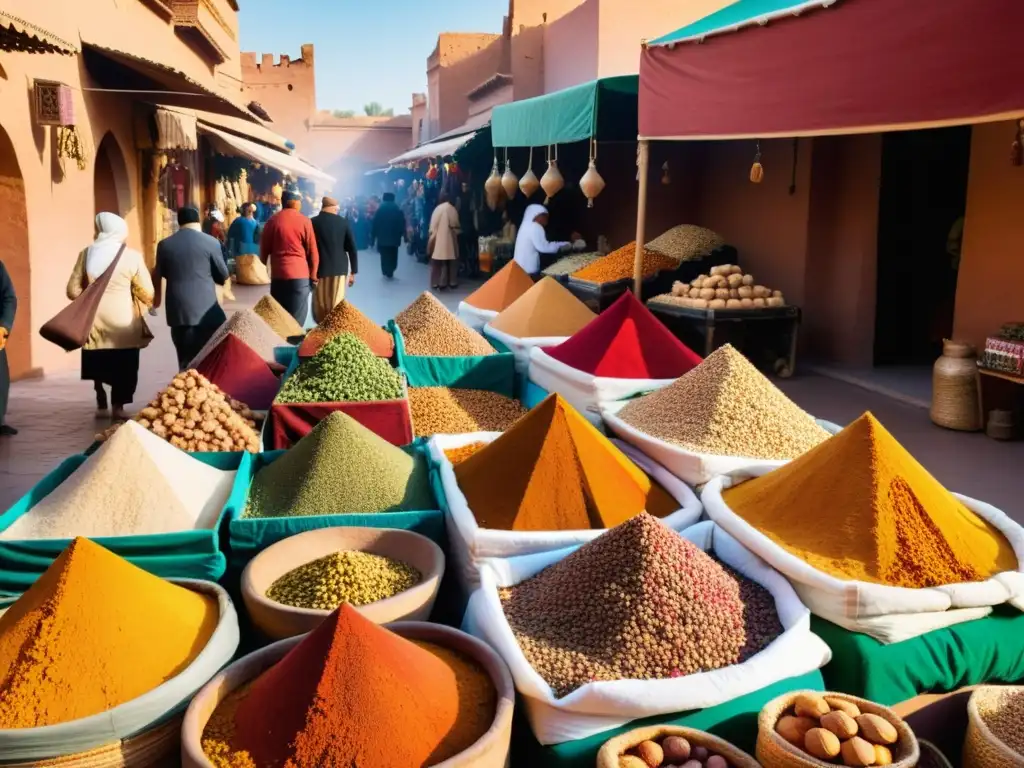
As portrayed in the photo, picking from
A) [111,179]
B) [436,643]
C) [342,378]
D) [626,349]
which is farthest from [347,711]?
[111,179]

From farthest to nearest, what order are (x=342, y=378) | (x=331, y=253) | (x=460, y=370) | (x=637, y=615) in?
1. (x=331, y=253)
2. (x=460, y=370)
3. (x=342, y=378)
4. (x=637, y=615)

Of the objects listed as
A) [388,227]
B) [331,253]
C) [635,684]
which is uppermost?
[388,227]

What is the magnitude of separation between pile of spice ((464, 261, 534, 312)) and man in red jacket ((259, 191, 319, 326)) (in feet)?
4.72

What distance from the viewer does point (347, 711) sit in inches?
63.8

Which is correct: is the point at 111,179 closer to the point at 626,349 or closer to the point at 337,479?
the point at 626,349

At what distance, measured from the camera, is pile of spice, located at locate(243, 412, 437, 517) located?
102 inches

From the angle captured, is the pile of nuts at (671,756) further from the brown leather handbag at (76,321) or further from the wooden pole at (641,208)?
the wooden pole at (641,208)

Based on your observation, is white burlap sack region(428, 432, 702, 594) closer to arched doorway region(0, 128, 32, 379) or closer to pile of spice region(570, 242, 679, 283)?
pile of spice region(570, 242, 679, 283)

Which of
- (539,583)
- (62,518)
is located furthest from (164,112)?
(539,583)

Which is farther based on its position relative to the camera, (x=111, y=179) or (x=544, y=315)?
(x=111, y=179)

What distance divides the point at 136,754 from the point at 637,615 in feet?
3.41

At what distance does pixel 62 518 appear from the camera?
2.38m

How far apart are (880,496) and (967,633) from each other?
0.37 metres

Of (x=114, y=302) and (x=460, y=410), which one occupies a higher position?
(x=114, y=302)
